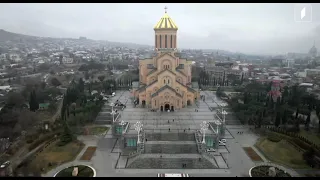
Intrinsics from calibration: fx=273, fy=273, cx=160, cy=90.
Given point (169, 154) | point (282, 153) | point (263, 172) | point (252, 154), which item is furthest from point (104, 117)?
point (282, 153)

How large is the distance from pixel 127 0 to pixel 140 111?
22309mm

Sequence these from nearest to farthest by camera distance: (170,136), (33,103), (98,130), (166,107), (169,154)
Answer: (169,154) < (170,136) < (98,130) < (166,107) < (33,103)

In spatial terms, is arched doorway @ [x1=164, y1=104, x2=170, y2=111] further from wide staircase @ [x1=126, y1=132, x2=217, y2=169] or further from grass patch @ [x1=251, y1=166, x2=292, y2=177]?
grass patch @ [x1=251, y1=166, x2=292, y2=177]

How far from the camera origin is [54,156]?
57.2ft

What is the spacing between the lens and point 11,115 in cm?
2345

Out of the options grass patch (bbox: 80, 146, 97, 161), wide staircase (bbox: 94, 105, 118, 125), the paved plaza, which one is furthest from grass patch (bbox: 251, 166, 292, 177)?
wide staircase (bbox: 94, 105, 118, 125)

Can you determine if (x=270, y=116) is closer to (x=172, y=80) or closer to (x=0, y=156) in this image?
(x=172, y=80)

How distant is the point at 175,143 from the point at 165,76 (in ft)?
29.7

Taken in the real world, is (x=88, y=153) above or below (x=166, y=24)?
below

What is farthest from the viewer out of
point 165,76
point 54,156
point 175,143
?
point 165,76

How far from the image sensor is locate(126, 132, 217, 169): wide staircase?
1638 centimetres

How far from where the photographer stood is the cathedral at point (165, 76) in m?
25.7

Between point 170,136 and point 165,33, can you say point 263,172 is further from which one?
point 165,33

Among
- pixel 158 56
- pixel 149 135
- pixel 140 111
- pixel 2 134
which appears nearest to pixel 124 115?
pixel 140 111
